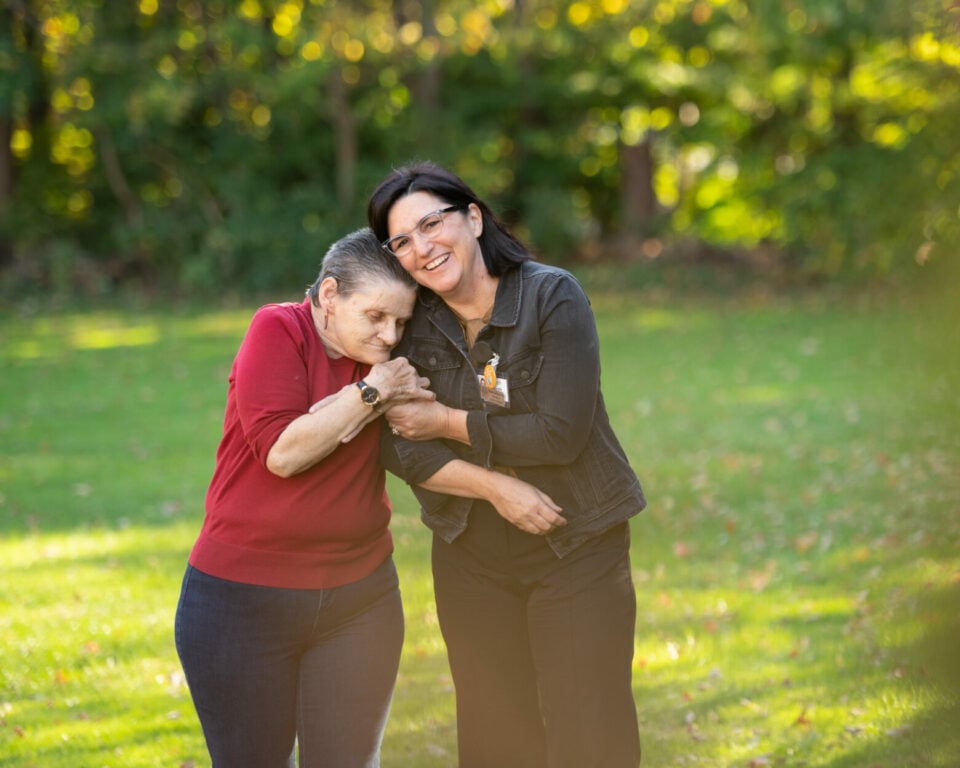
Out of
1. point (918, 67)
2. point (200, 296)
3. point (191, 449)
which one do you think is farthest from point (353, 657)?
point (200, 296)

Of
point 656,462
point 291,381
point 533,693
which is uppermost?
point 291,381

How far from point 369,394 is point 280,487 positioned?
1.08 feet

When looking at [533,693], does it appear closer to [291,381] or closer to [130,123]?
[291,381]

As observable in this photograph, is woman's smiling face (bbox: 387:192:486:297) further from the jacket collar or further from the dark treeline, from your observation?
the dark treeline

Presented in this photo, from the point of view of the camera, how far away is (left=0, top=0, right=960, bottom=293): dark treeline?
24.1 meters

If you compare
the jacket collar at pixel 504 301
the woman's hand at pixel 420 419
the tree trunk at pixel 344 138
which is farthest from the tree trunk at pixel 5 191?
the woman's hand at pixel 420 419

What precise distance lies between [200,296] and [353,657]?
22.9 meters

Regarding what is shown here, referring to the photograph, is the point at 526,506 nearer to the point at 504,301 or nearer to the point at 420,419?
the point at 420,419

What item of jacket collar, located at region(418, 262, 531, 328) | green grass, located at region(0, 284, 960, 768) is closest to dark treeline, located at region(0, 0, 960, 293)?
green grass, located at region(0, 284, 960, 768)

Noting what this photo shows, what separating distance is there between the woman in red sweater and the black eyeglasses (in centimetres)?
3

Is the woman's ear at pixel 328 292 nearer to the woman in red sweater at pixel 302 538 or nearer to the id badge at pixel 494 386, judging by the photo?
the woman in red sweater at pixel 302 538

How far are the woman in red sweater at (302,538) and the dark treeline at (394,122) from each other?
66.8 ft

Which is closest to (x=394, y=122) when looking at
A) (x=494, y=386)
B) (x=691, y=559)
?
(x=691, y=559)

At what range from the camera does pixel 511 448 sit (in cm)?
337
